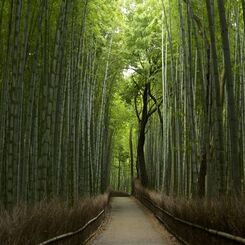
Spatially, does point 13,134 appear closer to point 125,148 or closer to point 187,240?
point 187,240

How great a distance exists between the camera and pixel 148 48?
16.2 m

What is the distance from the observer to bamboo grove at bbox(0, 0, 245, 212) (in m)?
5.47

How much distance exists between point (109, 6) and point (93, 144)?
476 cm

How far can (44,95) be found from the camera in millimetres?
6461

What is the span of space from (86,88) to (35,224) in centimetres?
656

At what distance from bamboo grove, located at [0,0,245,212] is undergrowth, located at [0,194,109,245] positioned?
0.59 meters

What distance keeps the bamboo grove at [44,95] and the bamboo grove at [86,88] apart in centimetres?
2

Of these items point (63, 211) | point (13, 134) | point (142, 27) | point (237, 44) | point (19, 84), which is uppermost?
point (142, 27)

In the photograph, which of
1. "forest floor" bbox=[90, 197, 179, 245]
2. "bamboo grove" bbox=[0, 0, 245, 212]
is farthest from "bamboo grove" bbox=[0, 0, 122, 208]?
"forest floor" bbox=[90, 197, 179, 245]

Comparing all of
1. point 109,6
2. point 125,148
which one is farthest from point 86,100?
point 125,148

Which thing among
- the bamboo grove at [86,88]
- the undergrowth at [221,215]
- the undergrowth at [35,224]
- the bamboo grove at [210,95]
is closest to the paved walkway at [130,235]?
the bamboo grove at [86,88]

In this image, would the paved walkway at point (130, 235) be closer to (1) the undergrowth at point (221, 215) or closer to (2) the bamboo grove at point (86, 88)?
(2) the bamboo grove at point (86, 88)

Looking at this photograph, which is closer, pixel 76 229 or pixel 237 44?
pixel 76 229

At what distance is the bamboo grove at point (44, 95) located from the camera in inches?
218
